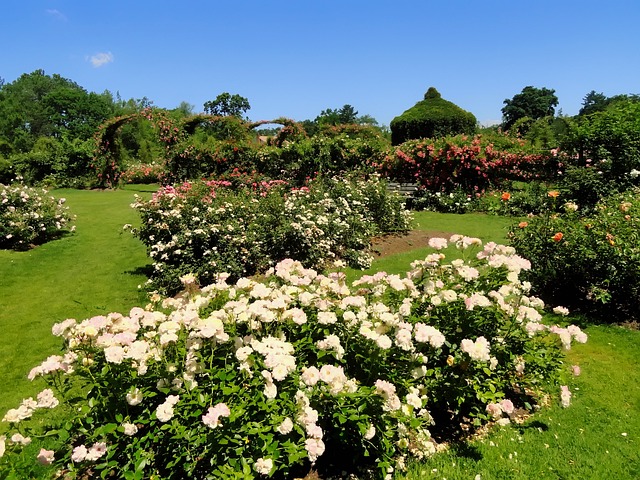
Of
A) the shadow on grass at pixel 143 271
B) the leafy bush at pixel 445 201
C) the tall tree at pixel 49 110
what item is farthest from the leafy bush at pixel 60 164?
the tall tree at pixel 49 110

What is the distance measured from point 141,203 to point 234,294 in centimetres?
476

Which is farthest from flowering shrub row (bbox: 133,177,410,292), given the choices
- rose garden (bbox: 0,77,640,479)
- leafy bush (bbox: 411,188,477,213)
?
leafy bush (bbox: 411,188,477,213)

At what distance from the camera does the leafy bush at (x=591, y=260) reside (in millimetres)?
4730

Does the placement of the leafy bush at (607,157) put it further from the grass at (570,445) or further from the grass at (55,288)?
the grass at (55,288)

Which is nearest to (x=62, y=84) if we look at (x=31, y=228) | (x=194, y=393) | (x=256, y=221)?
(x=31, y=228)

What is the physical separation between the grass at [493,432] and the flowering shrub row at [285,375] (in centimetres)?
36

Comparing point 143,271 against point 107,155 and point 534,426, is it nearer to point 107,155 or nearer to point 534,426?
point 534,426

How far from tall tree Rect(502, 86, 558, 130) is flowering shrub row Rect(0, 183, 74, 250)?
6267 cm

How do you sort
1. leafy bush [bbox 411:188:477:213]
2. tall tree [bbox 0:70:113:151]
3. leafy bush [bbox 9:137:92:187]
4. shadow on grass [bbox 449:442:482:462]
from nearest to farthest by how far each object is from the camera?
1. shadow on grass [bbox 449:442:482:462]
2. leafy bush [bbox 411:188:477:213]
3. leafy bush [bbox 9:137:92:187]
4. tall tree [bbox 0:70:113:151]

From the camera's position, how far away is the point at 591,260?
4891 millimetres

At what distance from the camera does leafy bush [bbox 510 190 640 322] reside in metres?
4.73

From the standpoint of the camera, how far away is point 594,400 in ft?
11.2

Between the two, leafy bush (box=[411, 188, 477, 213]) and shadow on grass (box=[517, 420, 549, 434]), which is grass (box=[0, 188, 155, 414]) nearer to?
shadow on grass (box=[517, 420, 549, 434])

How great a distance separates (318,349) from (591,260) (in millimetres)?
3922
